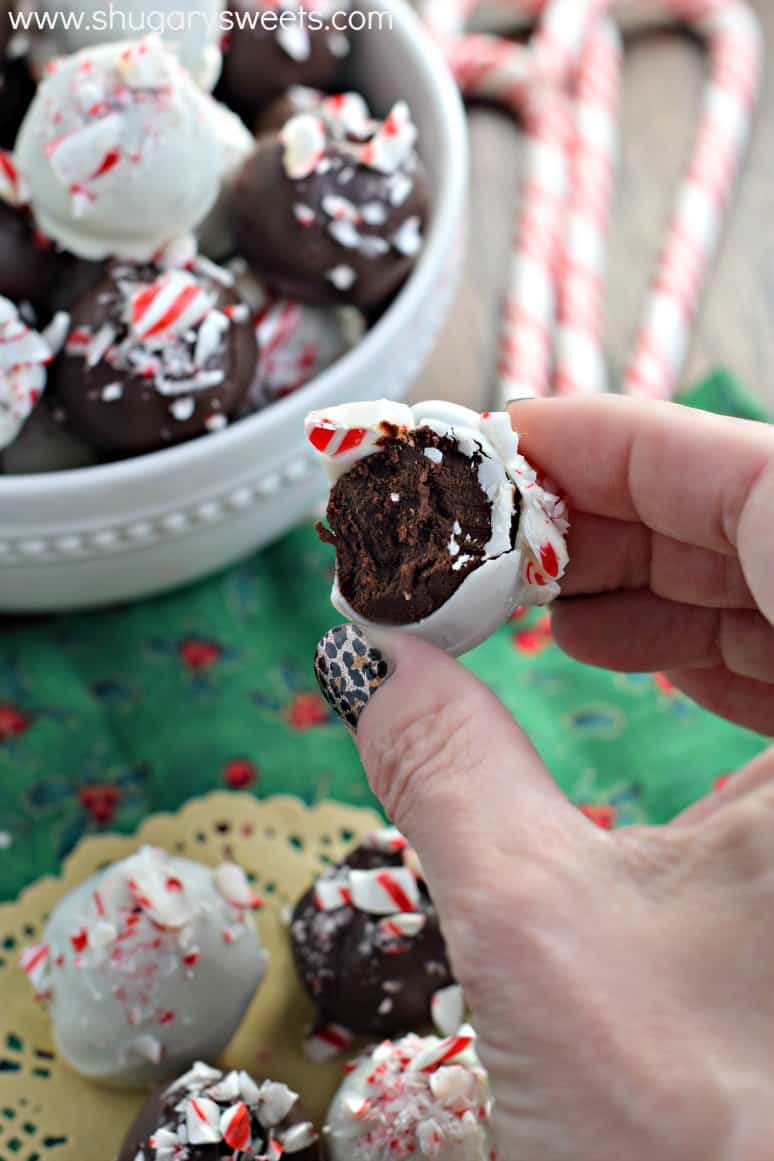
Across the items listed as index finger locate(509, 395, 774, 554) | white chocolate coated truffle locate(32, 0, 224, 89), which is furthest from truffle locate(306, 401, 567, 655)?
white chocolate coated truffle locate(32, 0, 224, 89)

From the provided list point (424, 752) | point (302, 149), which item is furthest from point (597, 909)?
point (302, 149)

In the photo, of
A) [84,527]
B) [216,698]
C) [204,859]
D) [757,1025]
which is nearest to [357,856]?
[204,859]

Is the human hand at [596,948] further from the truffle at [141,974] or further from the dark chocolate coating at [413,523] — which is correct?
the truffle at [141,974]

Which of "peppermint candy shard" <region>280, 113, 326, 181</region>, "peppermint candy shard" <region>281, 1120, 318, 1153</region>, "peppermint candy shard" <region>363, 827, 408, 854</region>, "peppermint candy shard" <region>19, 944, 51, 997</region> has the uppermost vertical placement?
"peppermint candy shard" <region>280, 113, 326, 181</region>

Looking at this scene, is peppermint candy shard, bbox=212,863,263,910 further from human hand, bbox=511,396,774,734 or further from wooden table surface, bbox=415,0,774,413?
wooden table surface, bbox=415,0,774,413

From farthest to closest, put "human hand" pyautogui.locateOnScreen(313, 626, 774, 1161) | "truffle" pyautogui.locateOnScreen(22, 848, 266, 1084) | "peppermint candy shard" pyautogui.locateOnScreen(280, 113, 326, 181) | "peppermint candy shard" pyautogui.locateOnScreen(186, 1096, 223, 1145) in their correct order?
1. "peppermint candy shard" pyautogui.locateOnScreen(280, 113, 326, 181)
2. "truffle" pyautogui.locateOnScreen(22, 848, 266, 1084)
3. "peppermint candy shard" pyautogui.locateOnScreen(186, 1096, 223, 1145)
4. "human hand" pyautogui.locateOnScreen(313, 626, 774, 1161)

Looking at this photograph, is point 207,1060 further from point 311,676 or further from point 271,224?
point 271,224

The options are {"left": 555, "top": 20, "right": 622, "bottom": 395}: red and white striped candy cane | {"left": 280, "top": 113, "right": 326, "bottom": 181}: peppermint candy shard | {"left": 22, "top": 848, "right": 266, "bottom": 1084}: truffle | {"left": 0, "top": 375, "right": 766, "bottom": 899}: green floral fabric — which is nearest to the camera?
{"left": 22, "top": 848, "right": 266, "bottom": 1084}: truffle

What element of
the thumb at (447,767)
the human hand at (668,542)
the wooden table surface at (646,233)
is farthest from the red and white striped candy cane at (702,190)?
the thumb at (447,767)
